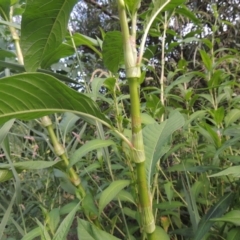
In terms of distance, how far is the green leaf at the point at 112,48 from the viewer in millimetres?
562

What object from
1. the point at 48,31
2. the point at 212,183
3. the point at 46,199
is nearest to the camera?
the point at 48,31

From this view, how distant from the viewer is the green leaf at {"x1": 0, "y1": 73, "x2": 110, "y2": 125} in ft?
1.32

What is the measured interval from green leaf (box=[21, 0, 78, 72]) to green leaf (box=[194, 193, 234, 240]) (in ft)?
1.32

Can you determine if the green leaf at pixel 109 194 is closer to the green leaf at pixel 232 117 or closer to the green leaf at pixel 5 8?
the green leaf at pixel 232 117

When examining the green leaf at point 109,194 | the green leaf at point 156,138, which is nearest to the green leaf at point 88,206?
the green leaf at point 109,194

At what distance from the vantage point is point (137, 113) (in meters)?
0.45

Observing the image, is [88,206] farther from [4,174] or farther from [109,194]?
[4,174]

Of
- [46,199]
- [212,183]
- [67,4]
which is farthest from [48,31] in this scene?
[46,199]

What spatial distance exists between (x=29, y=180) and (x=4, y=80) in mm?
891

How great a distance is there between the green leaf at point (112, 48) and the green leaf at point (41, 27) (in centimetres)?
9

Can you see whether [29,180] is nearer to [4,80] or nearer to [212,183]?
[212,183]

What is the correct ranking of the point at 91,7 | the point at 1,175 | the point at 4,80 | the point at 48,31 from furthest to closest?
the point at 91,7 → the point at 1,175 → the point at 48,31 → the point at 4,80

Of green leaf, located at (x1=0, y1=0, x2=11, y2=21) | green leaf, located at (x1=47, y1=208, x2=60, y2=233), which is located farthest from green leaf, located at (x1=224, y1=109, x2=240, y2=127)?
green leaf, located at (x1=0, y1=0, x2=11, y2=21)

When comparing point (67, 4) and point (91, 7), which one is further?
point (91, 7)
